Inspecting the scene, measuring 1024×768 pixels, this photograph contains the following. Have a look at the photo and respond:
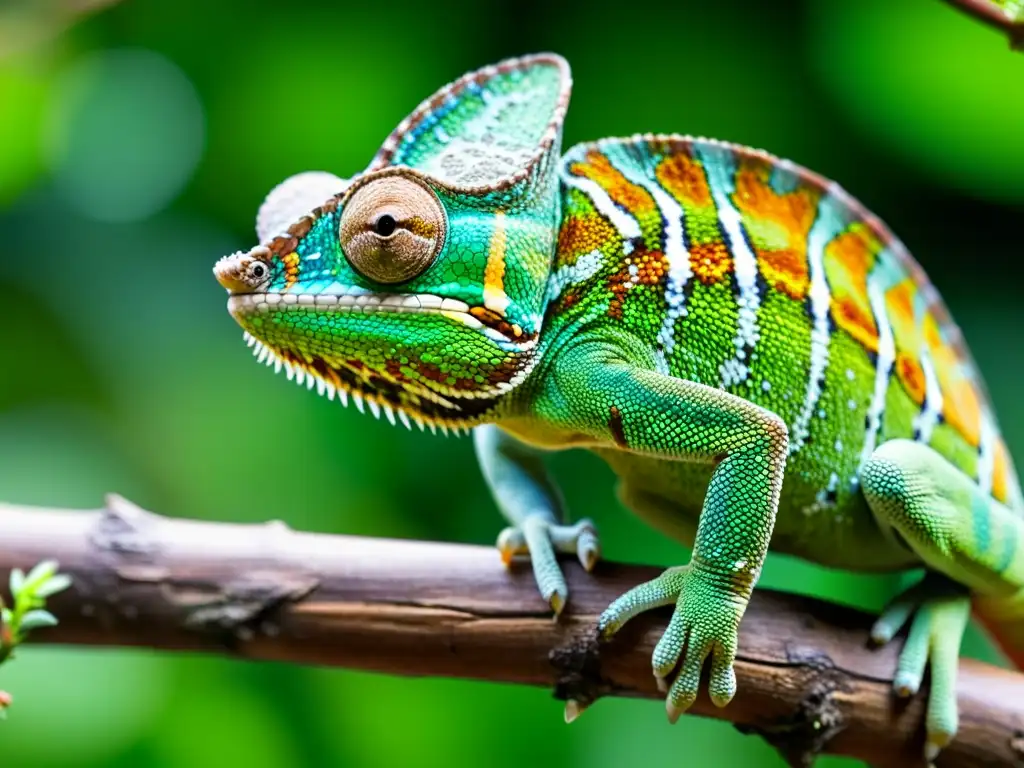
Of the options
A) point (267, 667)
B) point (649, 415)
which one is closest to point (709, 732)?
point (267, 667)

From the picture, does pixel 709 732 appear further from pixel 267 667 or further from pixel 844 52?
pixel 844 52

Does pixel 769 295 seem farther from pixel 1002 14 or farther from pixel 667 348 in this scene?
pixel 1002 14

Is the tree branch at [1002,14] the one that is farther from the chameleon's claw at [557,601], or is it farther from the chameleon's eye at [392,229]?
the chameleon's claw at [557,601]

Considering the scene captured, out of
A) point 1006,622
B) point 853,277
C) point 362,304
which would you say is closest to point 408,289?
point 362,304

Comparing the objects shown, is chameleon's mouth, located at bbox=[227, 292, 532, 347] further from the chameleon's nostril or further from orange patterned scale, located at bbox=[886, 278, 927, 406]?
orange patterned scale, located at bbox=[886, 278, 927, 406]

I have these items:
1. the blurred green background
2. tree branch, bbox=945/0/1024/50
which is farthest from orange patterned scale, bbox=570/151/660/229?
the blurred green background
